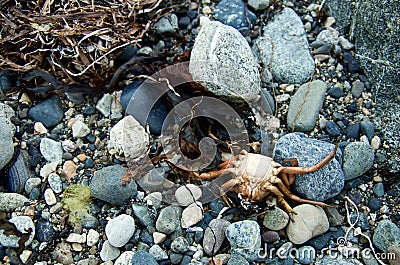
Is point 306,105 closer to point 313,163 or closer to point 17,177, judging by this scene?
point 313,163

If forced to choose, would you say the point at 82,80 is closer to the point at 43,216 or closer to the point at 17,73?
the point at 17,73

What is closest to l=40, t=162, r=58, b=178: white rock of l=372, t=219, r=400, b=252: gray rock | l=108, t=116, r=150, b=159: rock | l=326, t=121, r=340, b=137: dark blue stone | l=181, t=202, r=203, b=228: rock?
l=108, t=116, r=150, b=159: rock

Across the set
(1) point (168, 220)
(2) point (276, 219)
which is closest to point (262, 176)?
(2) point (276, 219)

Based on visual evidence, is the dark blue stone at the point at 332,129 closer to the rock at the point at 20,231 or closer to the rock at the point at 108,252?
the rock at the point at 108,252

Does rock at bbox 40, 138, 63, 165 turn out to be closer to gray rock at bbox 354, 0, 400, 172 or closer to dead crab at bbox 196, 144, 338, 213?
dead crab at bbox 196, 144, 338, 213

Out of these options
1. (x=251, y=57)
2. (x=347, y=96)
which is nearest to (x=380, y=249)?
(x=347, y=96)
